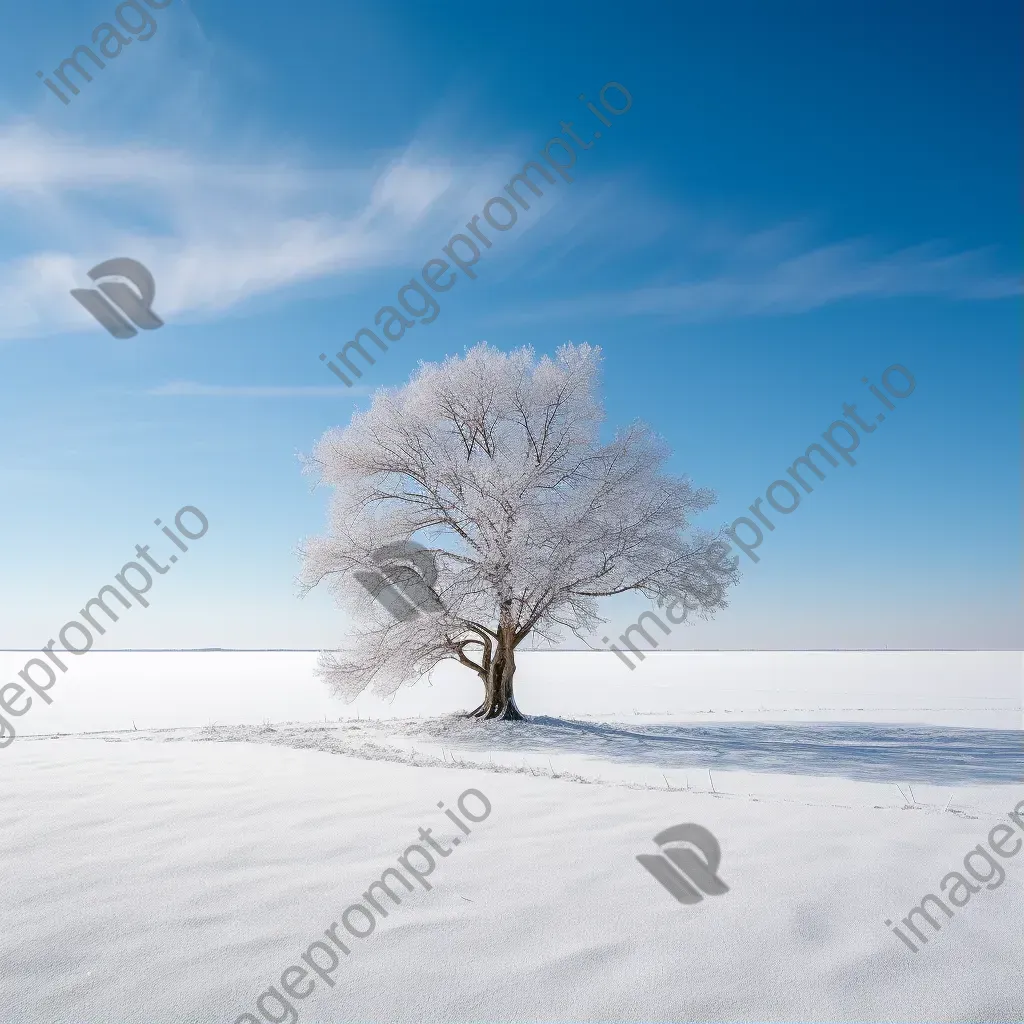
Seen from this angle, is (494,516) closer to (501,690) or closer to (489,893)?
(501,690)

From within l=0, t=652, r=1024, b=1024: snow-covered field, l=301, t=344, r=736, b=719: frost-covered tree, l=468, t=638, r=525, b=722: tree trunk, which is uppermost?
l=301, t=344, r=736, b=719: frost-covered tree

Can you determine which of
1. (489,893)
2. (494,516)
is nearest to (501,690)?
(494,516)

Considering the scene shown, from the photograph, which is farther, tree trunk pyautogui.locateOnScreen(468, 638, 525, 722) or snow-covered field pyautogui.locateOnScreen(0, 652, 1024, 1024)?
tree trunk pyautogui.locateOnScreen(468, 638, 525, 722)

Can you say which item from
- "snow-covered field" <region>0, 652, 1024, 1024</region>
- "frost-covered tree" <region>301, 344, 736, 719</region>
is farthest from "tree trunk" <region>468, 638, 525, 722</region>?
"snow-covered field" <region>0, 652, 1024, 1024</region>

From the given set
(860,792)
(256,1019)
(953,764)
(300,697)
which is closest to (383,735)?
(860,792)

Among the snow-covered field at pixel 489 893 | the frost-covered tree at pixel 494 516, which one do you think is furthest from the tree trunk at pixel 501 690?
the snow-covered field at pixel 489 893

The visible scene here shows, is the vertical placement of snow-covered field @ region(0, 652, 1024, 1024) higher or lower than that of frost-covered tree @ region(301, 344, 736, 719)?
lower

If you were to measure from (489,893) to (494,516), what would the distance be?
383 inches

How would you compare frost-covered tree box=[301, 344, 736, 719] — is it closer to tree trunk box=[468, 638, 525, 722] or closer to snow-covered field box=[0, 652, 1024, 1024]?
tree trunk box=[468, 638, 525, 722]

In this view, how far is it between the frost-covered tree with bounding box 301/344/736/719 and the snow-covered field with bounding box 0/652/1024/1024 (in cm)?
526

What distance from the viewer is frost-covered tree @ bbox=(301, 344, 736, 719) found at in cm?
1346

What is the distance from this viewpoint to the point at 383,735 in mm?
12117

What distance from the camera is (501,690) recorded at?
1476 cm

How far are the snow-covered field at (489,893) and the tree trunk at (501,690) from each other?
6.06 metres
